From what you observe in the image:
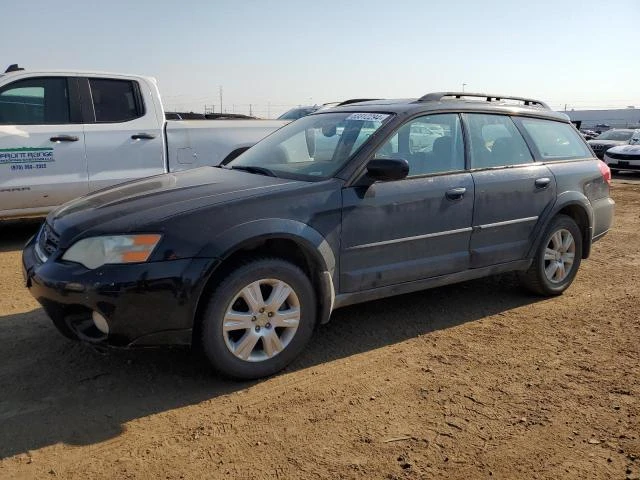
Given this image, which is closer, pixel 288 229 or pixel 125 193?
pixel 288 229

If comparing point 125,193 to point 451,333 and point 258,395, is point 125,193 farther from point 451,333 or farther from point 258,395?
point 451,333

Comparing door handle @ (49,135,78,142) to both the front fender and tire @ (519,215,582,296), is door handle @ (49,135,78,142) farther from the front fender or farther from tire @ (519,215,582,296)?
tire @ (519,215,582,296)

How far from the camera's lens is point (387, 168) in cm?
368

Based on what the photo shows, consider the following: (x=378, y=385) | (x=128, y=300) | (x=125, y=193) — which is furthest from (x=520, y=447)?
(x=125, y=193)

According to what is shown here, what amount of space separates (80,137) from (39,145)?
432 mm

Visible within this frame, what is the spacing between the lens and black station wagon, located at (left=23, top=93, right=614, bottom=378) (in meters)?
3.11

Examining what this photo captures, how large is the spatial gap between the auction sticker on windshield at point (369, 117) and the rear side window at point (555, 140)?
150 cm

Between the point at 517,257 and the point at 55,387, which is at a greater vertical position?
the point at 517,257

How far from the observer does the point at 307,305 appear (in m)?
3.52

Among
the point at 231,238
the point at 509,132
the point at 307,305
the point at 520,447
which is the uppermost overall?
the point at 509,132

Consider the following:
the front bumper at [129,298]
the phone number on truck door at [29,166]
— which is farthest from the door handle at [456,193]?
the phone number on truck door at [29,166]

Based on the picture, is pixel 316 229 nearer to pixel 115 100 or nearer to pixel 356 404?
pixel 356 404

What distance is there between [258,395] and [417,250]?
1519 mm

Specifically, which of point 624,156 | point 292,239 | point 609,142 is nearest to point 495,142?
point 292,239
